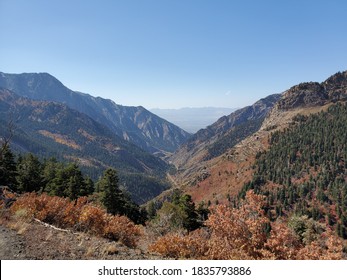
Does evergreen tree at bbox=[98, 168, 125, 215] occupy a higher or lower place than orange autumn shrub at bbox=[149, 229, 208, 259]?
lower

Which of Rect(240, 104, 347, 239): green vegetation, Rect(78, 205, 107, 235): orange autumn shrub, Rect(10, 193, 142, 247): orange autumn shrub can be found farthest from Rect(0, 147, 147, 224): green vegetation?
Rect(240, 104, 347, 239): green vegetation

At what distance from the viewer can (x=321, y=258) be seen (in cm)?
981

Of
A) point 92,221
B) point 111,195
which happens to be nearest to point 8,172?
point 111,195

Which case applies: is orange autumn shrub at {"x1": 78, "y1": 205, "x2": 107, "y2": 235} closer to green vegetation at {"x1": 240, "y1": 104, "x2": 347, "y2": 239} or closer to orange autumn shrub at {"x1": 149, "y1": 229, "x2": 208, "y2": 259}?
orange autumn shrub at {"x1": 149, "y1": 229, "x2": 208, "y2": 259}

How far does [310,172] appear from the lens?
14462 centimetres

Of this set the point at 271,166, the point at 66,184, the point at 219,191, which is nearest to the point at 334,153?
the point at 271,166

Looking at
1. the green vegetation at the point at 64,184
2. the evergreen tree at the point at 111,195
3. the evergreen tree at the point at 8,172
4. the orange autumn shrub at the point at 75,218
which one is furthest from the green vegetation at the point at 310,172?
the orange autumn shrub at the point at 75,218

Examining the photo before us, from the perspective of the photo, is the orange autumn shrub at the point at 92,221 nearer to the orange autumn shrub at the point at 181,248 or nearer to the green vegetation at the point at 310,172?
the orange autumn shrub at the point at 181,248

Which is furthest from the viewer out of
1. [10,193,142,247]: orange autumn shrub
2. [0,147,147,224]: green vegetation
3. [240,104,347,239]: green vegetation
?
[240,104,347,239]: green vegetation

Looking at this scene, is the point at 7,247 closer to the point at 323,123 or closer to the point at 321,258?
the point at 321,258

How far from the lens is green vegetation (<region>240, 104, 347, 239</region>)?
112m

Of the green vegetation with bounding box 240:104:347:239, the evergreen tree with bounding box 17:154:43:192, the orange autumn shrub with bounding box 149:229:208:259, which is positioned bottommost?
the green vegetation with bounding box 240:104:347:239

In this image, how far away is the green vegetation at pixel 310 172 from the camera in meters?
112
